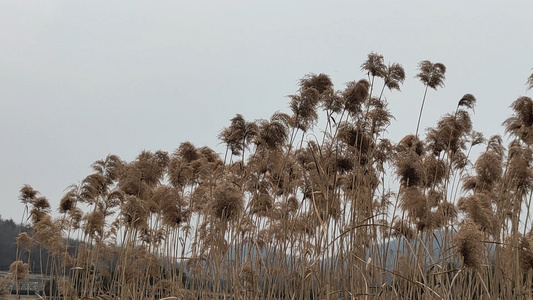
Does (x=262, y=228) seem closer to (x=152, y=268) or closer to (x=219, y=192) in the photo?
(x=152, y=268)

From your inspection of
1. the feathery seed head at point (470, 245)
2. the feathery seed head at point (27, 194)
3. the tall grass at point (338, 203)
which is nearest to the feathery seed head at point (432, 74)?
the tall grass at point (338, 203)

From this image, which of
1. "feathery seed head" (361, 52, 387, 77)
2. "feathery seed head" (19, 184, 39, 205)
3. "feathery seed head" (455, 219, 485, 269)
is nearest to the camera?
"feathery seed head" (455, 219, 485, 269)

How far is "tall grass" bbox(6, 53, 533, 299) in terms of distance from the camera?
455 centimetres

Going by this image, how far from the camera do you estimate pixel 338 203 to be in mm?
5797

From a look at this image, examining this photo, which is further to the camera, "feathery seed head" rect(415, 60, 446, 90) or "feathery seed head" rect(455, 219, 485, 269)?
"feathery seed head" rect(415, 60, 446, 90)

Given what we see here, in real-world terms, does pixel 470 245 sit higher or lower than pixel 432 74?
lower

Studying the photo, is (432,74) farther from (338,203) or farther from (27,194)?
(27,194)

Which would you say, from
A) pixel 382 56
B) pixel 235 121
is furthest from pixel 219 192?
pixel 382 56

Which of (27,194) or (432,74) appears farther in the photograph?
(27,194)

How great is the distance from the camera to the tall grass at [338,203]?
4.55 metres

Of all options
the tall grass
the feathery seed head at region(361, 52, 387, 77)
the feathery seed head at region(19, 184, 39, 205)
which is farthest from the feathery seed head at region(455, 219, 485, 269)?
the feathery seed head at region(19, 184, 39, 205)

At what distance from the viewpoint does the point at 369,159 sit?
5121 millimetres

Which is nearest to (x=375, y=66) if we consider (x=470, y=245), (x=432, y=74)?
(x=432, y=74)

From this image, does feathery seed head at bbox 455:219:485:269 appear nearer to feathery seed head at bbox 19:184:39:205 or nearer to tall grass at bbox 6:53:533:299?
tall grass at bbox 6:53:533:299
